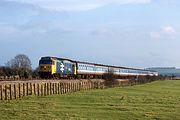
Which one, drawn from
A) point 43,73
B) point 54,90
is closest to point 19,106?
point 54,90

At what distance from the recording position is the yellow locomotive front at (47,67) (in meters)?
53.9

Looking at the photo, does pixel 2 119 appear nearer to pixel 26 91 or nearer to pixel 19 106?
pixel 19 106

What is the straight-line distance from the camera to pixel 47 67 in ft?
177

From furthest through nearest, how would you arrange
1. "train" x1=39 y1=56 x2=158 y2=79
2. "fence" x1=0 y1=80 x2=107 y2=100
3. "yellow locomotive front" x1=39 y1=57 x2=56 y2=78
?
"train" x1=39 y1=56 x2=158 y2=79, "yellow locomotive front" x1=39 y1=57 x2=56 y2=78, "fence" x1=0 y1=80 x2=107 y2=100

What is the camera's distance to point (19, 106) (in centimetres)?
2105

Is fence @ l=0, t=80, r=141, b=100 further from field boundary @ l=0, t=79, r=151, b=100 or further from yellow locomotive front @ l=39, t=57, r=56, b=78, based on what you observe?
yellow locomotive front @ l=39, t=57, r=56, b=78

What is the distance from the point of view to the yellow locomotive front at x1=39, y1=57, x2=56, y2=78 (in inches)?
2122

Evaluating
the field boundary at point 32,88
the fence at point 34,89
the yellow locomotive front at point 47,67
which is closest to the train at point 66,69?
the yellow locomotive front at point 47,67

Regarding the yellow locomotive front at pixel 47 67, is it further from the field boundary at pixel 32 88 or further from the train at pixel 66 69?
the field boundary at pixel 32 88

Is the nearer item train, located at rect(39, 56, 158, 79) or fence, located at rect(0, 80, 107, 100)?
fence, located at rect(0, 80, 107, 100)

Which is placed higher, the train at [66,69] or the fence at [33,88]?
the train at [66,69]

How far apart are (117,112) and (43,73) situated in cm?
3582

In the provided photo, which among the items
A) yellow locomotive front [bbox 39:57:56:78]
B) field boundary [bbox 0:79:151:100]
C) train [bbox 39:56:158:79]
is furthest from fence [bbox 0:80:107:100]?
train [bbox 39:56:158:79]

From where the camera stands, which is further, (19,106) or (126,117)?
(19,106)
